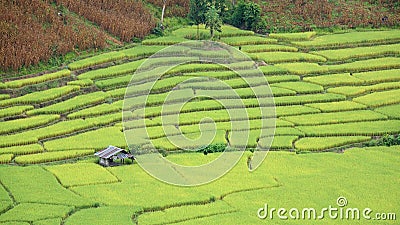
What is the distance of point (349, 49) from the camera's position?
192ft

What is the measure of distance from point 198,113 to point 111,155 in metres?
8.71

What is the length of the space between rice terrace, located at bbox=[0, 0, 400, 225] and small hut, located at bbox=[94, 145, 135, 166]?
72 millimetres

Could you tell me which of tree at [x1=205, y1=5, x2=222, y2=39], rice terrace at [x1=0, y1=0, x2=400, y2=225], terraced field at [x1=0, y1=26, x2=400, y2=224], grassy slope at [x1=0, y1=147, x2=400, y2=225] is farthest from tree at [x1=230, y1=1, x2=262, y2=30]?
grassy slope at [x1=0, y1=147, x2=400, y2=225]

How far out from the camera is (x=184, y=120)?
45.8 meters

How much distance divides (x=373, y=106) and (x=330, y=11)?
1640cm

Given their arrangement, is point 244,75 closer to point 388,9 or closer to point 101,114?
point 101,114

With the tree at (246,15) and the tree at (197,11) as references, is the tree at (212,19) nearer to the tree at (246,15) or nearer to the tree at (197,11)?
the tree at (197,11)

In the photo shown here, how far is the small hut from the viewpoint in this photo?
130 ft

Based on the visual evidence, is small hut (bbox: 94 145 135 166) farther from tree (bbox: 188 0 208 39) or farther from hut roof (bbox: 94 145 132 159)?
tree (bbox: 188 0 208 39)

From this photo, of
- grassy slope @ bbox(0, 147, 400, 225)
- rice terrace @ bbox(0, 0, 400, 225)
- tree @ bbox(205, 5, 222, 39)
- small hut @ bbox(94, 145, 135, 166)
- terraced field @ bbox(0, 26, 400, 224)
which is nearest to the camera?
grassy slope @ bbox(0, 147, 400, 225)

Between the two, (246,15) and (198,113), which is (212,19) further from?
(198,113)

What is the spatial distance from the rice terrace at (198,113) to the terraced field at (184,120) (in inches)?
3.5

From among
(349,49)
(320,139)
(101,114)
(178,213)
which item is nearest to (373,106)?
(320,139)

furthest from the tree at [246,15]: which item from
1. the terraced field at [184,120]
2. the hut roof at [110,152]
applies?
the hut roof at [110,152]
